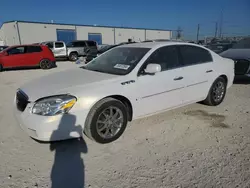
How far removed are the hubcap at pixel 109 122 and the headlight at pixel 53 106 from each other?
21.2 inches

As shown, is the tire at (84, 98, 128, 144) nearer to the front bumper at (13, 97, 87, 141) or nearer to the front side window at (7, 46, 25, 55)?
the front bumper at (13, 97, 87, 141)

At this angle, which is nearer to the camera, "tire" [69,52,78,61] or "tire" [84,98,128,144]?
"tire" [84,98,128,144]

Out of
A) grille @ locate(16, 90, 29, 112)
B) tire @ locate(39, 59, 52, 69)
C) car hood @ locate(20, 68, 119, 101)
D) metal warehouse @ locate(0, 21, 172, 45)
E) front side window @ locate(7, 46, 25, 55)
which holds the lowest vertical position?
tire @ locate(39, 59, 52, 69)

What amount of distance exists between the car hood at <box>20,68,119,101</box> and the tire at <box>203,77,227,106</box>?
2530 mm

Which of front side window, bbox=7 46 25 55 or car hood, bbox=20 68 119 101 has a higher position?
front side window, bbox=7 46 25 55

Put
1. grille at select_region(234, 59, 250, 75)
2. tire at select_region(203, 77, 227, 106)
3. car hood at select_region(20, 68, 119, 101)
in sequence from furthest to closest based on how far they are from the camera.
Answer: grille at select_region(234, 59, 250, 75) < tire at select_region(203, 77, 227, 106) < car hood at select_region(20, 68, 119, 101)

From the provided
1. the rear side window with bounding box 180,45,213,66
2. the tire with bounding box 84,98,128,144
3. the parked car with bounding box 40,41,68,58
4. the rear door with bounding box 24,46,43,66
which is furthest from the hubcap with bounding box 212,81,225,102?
the parked car with bounding box 40,41,68,58

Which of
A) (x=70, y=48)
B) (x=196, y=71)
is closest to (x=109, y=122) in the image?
(x=196, y=71)

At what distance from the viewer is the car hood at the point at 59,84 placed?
2916 millimetres

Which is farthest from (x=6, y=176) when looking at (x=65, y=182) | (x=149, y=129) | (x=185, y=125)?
(x=185, y=125)

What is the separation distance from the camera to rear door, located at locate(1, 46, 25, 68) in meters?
11.6

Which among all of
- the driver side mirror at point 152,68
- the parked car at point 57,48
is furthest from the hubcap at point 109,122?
the parked car at point 57,48

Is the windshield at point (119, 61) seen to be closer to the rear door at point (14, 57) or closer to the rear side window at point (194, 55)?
the rear side window at point (194, 55)

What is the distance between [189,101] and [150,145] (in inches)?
59.4
